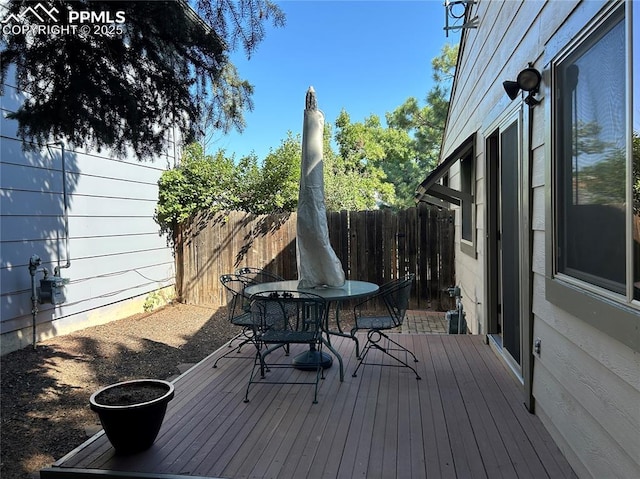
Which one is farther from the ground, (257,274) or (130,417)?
(257,274)

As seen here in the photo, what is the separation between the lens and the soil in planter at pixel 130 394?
2.35 m

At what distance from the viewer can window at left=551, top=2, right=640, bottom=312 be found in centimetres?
151

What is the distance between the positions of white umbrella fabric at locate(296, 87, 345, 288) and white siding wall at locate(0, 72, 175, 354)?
291 centimetres

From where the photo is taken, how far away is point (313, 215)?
3.58 metres

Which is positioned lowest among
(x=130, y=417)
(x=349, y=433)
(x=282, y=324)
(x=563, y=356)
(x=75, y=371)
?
(x=75, y=371)

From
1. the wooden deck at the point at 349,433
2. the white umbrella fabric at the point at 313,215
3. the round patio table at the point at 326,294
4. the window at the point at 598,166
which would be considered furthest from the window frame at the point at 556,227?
the white umbrella fabric at the point at 313,215

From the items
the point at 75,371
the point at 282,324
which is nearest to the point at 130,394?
the point at 282,324

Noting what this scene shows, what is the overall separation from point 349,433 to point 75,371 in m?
3.03

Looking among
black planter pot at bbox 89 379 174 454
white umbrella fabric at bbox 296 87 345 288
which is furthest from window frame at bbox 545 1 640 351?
black planter pot at bbox 89 379 174 454

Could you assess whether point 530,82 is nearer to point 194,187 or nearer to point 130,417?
point 130,417

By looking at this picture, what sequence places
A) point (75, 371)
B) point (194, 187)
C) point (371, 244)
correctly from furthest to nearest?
point (194, 187)
point (371, 244)
point (75, 371)

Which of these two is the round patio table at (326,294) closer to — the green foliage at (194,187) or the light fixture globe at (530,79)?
the light fixture globe at (530,79)

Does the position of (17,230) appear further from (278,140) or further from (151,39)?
(278,140)

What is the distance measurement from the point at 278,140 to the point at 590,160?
717 centimetres
